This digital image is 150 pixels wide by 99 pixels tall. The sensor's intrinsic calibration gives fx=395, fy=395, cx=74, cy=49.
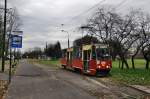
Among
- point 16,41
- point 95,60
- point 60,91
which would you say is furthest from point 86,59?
point 60,91

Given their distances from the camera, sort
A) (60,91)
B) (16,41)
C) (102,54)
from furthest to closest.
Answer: (102,54)
(16,41)
(60,91)

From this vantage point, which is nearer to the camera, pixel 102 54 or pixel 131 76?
pixel 131 76

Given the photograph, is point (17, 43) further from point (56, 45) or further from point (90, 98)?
point (56, 45)

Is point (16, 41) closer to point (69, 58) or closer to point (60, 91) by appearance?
point (60, 91)

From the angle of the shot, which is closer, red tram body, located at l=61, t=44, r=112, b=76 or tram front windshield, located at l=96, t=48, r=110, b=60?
red tram body, located at l=61, t=44, r=112, b=76

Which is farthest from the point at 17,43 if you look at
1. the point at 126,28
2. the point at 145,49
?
the point at 145,49

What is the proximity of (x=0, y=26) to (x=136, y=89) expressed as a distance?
1488 inches

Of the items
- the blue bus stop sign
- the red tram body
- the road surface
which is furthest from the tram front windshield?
the blue bus stop sign

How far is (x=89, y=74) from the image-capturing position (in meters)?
36.8

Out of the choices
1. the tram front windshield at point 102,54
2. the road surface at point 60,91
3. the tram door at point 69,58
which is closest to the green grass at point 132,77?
the tram front windshield at point 102,54

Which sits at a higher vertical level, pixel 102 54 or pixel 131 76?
pixel 102 54

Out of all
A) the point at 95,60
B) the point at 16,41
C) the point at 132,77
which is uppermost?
the point at 16,41

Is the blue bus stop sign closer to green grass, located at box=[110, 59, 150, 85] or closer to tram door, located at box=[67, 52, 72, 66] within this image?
green grass, located at box=[110, 59, 150, 85]

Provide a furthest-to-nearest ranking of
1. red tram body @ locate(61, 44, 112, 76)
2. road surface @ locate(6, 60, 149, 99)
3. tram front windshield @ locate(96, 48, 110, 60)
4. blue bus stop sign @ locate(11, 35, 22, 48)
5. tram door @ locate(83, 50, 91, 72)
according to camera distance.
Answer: tram door @ locate(83, 50, 91, 72) < tram front windshield @ locate(96, 48, 110, 60) < red tram body @ locate(61, 44, 112, 76) < blue bus stop sign @ locate(11, 35, 22, 48) < road surface @ locate(6, 60, 149, 99)
